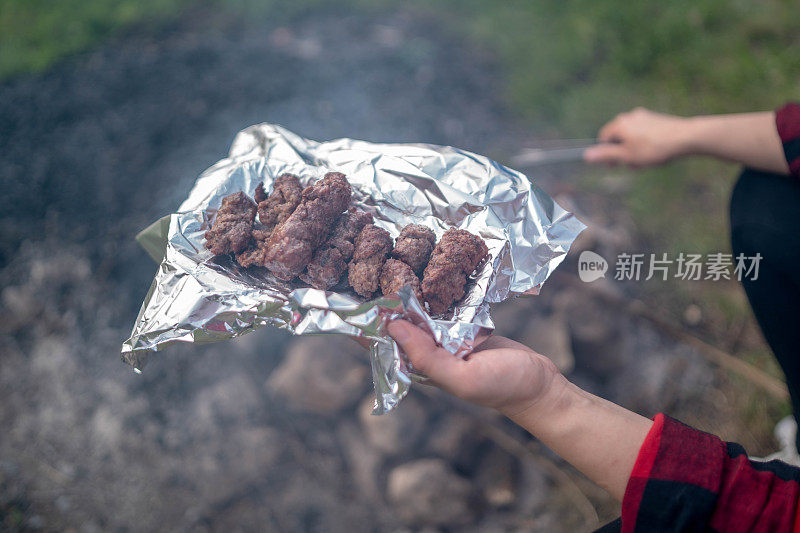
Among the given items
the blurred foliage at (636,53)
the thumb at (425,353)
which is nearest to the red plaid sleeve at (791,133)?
the blurred foliage at (636,53)

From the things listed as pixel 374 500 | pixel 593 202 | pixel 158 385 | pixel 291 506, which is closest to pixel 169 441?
pixel 158 385

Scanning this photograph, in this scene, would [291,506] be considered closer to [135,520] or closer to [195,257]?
[135,520]

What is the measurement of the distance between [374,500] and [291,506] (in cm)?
42

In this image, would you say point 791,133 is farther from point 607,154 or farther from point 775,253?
point 607,154

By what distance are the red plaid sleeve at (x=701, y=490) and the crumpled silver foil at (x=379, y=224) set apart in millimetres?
665

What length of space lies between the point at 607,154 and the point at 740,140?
668 millimetres

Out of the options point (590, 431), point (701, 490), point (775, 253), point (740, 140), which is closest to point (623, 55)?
point (740, 140)

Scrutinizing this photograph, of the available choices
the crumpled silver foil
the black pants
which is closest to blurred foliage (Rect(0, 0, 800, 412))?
the black pants

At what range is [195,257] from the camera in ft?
6.14

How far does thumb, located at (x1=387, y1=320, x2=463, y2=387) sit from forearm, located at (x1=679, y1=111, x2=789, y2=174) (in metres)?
2.15

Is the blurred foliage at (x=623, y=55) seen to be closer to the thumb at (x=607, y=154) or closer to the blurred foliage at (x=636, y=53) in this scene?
the blurred foliage at (x=636, y=53)

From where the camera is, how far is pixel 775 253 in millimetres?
2211

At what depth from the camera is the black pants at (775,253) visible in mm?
2125

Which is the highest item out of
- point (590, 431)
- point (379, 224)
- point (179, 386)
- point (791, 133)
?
point (791, 133)
